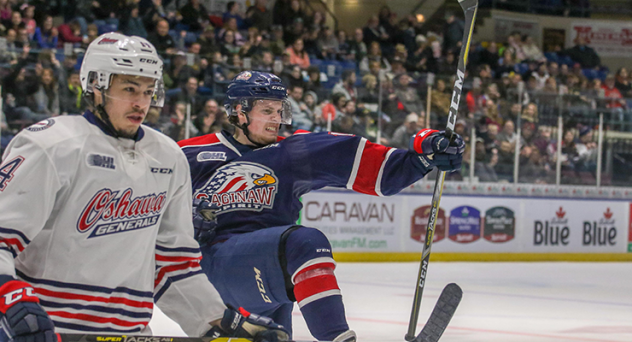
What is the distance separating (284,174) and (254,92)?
1.22 feet

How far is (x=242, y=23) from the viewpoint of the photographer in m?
10.6

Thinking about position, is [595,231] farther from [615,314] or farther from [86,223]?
[86,223]

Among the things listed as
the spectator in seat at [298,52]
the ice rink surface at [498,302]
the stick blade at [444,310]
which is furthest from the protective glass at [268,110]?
the spectator in seat at [298,52]

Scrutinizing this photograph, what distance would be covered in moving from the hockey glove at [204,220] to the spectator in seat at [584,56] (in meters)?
11.9

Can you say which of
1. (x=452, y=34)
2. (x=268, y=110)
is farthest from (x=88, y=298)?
(x=452, y=34)

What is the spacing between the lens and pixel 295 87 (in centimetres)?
788

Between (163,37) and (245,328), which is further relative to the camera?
(163,37)

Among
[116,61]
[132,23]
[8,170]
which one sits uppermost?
[132,23]

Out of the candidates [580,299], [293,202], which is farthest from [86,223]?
[580,299]

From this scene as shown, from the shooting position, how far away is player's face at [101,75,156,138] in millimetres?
1812

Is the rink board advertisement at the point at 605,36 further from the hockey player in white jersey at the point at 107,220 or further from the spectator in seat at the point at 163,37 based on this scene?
the hockey player in white jersey at the point at 107,220

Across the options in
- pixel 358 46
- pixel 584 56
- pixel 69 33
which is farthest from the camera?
pixel 584 56

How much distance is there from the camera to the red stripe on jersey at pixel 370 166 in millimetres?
3107

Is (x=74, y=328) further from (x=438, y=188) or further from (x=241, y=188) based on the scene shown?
(x=438, y=188)
